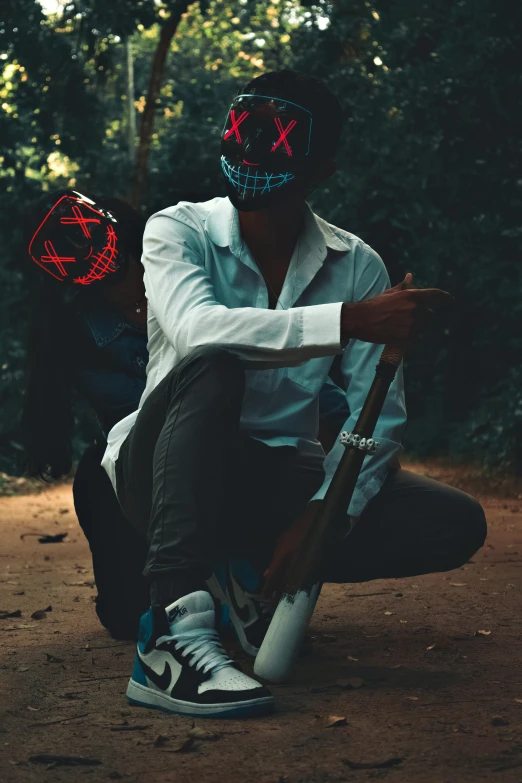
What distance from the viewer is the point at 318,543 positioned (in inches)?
114

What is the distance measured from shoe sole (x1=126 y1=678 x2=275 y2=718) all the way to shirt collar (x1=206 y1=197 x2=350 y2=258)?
1275 millimetres

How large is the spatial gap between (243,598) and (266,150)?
1.35 m

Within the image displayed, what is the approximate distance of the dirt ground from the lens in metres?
2.26

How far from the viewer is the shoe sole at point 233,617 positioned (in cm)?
336

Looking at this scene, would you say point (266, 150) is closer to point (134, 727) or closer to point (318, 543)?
point (318, 543)

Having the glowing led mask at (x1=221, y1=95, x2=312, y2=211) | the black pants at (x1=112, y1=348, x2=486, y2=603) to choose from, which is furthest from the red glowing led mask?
the black pants at (x1=112, y1=348, x2=486, y2=603)

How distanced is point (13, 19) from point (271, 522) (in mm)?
9311

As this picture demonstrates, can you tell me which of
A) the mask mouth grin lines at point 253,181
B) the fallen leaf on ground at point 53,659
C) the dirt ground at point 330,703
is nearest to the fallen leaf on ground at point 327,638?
the dirt ground at point 330,703

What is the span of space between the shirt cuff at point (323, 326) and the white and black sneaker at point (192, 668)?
26.6 inches

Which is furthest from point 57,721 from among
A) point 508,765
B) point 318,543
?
point 508,765

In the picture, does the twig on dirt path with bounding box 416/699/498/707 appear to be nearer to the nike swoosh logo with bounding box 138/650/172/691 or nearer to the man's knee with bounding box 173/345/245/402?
the nike swoosh logo with bounding box 138/650/172/691

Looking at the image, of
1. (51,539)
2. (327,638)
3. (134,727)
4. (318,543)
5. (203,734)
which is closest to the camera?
(203,734)

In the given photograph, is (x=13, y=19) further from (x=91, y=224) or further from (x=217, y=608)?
(x=217, y=608)

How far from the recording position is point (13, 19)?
1117cm
